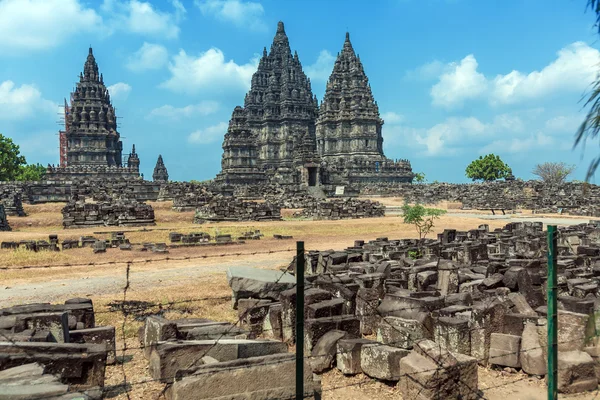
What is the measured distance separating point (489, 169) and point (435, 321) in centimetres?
7640

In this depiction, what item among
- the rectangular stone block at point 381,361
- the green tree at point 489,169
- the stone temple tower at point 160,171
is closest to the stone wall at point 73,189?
the rectangular stone block at point 381,361

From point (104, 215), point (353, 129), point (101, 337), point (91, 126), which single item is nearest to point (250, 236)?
point (104, 215)

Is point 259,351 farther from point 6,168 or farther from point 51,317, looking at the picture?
point 6,168

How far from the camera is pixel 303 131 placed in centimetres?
7244

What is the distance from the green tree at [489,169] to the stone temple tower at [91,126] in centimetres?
5637

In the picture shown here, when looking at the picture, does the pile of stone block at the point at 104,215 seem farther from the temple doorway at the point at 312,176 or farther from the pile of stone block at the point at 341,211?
the temple doorway at the point at 312,176

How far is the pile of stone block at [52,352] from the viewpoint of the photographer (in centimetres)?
427

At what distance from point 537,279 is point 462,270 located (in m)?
1.68

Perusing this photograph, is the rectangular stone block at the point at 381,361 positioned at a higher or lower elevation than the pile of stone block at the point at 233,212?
lower

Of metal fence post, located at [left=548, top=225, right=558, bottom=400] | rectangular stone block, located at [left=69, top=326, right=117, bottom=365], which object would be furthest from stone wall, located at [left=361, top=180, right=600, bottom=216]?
rectangular stone block, located at [left=69, top=326, right=117, bottom=365]

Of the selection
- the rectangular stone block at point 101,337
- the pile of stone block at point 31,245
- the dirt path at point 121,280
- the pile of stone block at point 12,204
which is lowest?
the dirt path at point 121,280

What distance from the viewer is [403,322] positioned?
251 inches

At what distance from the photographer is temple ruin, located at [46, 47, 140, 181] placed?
206 feet

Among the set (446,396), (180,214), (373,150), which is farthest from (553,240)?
(373,150)
